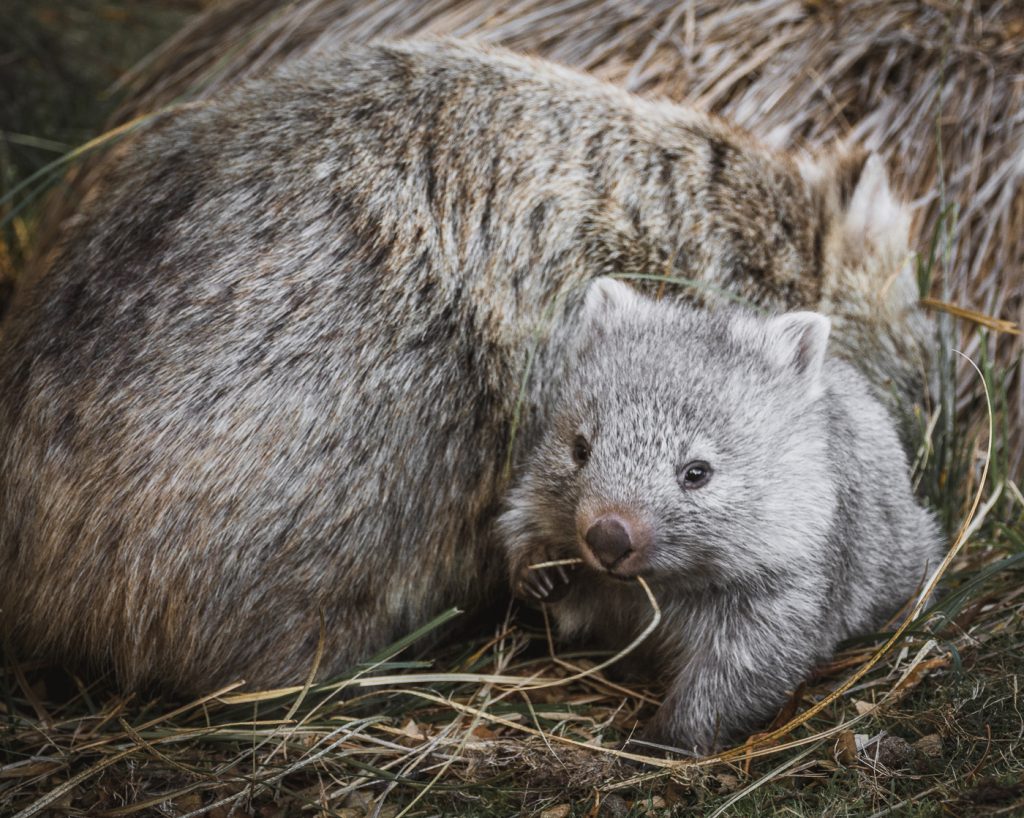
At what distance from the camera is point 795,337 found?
2.99m

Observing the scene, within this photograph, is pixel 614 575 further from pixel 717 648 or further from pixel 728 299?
pixel 728 299

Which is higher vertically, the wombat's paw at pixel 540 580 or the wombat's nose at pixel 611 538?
the wombat's nose at pixel 611 538

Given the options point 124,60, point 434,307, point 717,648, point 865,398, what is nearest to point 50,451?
point 434,307

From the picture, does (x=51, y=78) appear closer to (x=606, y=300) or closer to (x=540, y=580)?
(x=606, y=300)

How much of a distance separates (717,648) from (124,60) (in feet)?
15.5

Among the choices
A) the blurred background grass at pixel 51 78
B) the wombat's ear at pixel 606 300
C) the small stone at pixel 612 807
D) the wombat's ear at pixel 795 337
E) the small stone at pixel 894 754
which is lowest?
the small stone at pixel 612 807

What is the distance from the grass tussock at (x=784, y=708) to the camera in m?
2.72

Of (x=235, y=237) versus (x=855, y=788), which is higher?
(x=235, y=237)

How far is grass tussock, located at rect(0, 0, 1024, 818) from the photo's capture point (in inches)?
107

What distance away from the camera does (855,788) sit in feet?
8.63

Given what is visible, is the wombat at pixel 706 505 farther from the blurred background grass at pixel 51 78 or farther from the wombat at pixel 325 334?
the blurred background grass at pixel 51 78

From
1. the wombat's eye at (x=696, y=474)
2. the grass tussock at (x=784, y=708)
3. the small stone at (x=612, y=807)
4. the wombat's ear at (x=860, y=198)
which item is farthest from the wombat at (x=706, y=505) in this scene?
the wombat's ear at (x=860, y=198)

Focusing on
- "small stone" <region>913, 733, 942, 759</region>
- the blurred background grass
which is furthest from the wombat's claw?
the blurred background grass

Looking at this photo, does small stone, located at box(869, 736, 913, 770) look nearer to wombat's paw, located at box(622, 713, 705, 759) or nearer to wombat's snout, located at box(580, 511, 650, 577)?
wombat's paw, located at box(622, 713, 705, 759)
